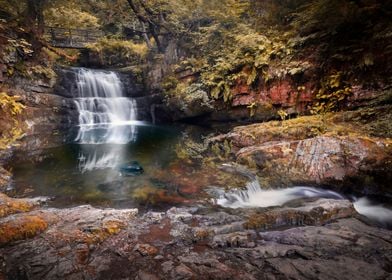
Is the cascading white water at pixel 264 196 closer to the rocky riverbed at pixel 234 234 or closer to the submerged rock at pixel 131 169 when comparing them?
the rocky riverbed at pixel 234 234

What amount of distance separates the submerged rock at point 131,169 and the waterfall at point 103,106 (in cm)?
539

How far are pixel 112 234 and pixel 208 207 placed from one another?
7.07ft

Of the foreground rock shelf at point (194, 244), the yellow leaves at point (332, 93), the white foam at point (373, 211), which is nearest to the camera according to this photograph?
the foreground rock shelf at point (194, 244)

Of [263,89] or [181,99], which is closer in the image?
[263,89]

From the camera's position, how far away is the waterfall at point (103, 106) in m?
15.2

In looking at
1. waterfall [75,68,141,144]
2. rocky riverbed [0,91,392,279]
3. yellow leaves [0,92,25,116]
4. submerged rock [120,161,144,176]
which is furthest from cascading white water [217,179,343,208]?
waterfall [75,68,141,144]

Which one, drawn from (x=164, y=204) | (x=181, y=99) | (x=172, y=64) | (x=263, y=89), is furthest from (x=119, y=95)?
(x=164, y=204)

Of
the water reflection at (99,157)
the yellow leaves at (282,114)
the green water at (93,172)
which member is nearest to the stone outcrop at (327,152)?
the yellow leaves at (282,114)

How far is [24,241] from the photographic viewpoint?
446 cm

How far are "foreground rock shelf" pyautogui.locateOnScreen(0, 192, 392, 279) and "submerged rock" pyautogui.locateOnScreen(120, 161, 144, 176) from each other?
8.90 ft

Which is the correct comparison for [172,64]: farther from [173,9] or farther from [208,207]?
[208,207]

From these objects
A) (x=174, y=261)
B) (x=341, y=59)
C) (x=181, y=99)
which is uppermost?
(x=341, y=59)

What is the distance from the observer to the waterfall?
50.0 feet

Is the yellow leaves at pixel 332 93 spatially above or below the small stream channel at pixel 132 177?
above
